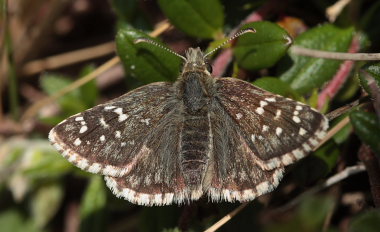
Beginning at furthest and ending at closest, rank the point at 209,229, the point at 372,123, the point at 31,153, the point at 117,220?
the point at 117,220 → the point at 31,153 → the point at 209,229 → the point at 372,123

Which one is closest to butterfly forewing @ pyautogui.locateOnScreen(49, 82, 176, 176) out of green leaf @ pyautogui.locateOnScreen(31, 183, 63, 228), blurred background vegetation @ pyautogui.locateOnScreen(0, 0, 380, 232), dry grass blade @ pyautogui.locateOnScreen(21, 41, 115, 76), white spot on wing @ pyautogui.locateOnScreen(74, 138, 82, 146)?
white spot on wing @ pyautogui.locateOnScreen(74, 138, 82, 146)

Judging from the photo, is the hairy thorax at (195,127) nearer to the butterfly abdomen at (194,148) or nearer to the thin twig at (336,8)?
the butterfly abdomen at (194,148)

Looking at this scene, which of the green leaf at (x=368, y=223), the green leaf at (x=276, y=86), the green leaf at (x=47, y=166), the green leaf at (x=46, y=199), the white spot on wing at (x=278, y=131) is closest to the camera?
the green leaf at (x=368, y=223)

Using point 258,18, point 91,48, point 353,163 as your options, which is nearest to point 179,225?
point 353,163

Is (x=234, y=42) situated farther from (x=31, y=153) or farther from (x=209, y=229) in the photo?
(x=31, y=153)

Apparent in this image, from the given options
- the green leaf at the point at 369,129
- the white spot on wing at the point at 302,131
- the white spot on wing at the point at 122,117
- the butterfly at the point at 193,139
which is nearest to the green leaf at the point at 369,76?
the green leaf at the point at 369,129

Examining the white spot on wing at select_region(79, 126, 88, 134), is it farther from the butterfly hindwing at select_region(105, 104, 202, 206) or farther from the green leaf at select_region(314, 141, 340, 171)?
the green leaf at select_region(314, 141, 340, 171)

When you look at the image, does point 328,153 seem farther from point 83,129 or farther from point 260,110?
point 83,129
